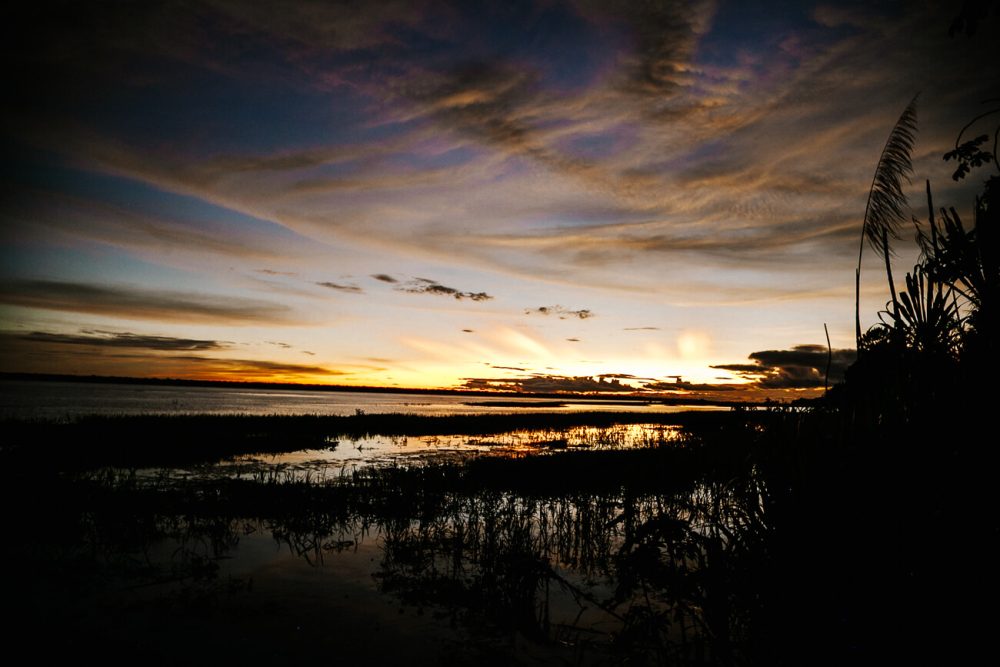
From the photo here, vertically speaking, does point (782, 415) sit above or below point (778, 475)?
above

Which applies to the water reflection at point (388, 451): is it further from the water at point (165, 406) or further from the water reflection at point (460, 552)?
the water at point (165, 406)

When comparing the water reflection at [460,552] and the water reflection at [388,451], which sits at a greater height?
the water reflection at [460,552]

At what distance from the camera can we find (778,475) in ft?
15.9

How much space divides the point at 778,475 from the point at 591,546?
654 cm

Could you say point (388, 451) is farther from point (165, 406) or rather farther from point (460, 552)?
point (165, 406)

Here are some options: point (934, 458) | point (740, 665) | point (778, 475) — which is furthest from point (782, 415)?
point (740, 665)

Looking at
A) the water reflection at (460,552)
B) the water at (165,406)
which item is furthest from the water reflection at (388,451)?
the water at (165,406)

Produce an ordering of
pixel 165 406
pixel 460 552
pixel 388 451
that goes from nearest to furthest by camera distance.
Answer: pixel 460 552 < pixel 388 451 < pixel 165 406

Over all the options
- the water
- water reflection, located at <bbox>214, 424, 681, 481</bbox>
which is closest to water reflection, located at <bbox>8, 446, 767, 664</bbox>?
water reflection, located at <bbox>214, 424, 681, 481</bbox>

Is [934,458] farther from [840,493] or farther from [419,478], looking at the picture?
[419,478]

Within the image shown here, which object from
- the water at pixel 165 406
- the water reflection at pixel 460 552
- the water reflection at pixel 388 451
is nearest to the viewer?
the water reflection at pixel 460 552

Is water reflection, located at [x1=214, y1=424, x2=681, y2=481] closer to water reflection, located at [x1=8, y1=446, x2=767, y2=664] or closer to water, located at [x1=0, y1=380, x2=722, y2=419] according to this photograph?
water reflection, located at [x1=8, y1=446, x2=767, y2=664]

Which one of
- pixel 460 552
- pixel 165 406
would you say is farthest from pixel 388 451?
pixel 165 406

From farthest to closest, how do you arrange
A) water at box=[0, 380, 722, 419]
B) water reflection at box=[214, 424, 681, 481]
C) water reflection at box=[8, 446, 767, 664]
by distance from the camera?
water at box=[0, 380, 722, 419]
water reflection at box=[214, 424, 681, 481]
water reflection at box=[8, 446, 767, 664]
